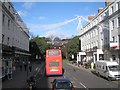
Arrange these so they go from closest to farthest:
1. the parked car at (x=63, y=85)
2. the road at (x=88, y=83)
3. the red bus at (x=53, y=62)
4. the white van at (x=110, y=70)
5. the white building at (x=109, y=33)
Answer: the parked car at (x=63, y=85)
the road at (x=88, y=83)
the white van at (x=110, y=70)
the red bus at (x=53, y=62)
the white building at (x=109, y=33)

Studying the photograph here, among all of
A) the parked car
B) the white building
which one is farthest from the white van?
the parked car

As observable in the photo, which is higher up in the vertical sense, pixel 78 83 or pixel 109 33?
pixel 109 33

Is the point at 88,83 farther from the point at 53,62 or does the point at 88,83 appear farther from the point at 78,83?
the point at 53,62

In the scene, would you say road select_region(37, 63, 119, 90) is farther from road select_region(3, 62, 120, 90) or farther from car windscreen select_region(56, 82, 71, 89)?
car windscreen select_region(56, 82, 71, 89)

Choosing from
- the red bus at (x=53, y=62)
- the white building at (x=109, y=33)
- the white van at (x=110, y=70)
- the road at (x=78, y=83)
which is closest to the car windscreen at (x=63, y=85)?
the road at (x=78, y=83)

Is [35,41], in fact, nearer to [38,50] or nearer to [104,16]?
[38,50]

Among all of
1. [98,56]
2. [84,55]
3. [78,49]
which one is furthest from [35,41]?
[98,56]

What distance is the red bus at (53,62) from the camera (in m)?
35.0

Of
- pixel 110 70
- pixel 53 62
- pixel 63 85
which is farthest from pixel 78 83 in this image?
pixel 63 85

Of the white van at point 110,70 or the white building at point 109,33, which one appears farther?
the white building at point 109,33

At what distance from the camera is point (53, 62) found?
35.2 meters

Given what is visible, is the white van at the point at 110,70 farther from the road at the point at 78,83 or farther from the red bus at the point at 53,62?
the red bus at the point at 53,62

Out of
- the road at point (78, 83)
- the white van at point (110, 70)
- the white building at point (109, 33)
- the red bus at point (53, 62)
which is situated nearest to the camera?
the road at point (78, 83)

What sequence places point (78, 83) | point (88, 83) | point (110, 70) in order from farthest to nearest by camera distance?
point (110, 70) → point (88, 83) → point (78, 83)
